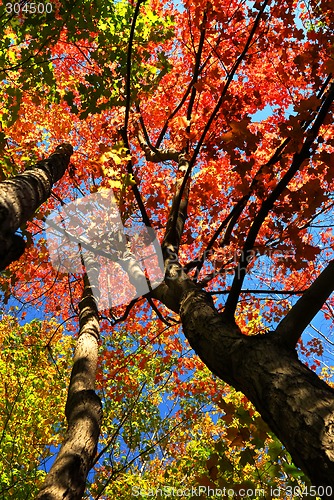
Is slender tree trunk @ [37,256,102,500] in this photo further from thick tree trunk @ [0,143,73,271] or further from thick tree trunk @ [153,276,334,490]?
thick tree trunk @ [0,143,73,271]

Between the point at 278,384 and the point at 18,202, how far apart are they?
7.55 ft

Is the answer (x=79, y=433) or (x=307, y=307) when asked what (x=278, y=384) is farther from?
(x=79, y=433)

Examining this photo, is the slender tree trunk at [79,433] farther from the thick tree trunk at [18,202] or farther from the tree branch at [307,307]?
the tree branch at [307,307]

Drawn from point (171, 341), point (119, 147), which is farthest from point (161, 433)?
point (119, 147)

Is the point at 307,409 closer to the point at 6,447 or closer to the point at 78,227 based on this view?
the point at 78,227

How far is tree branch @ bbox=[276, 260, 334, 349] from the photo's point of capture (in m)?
2.12

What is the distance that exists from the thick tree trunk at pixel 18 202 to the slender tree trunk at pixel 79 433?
1.52 meters

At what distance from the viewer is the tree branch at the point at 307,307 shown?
6.97ft

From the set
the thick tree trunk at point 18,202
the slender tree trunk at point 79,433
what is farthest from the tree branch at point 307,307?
the thick tree trunk at point 18,202

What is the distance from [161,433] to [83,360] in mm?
8753

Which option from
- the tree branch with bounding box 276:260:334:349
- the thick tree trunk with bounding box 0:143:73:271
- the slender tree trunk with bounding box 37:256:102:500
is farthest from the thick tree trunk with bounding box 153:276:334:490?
the thick tree trunk with bounding box 0:143:73:271

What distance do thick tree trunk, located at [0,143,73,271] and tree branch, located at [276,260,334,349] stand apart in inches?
75.4

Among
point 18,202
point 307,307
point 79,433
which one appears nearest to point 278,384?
point 307,307

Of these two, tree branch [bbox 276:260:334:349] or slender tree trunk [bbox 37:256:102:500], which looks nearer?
tree branch [bbox 276:260:334:349]
